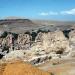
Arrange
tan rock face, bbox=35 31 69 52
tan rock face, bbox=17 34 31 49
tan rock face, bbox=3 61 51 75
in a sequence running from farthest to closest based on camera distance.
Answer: tan rock face, bbox=17 34 31 49 < tan rock face, bbox=35 31 69 52 < tan rock face, bbox=3 61 51 75

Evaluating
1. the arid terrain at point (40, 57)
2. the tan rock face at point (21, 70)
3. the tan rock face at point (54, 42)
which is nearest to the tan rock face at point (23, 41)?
the arid terrain at point (40, 57)

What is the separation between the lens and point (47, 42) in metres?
63.0

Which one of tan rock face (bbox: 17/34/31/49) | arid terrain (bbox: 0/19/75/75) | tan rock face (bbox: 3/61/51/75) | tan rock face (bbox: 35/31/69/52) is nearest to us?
tan rock face (bbox: 3/61/51/75)

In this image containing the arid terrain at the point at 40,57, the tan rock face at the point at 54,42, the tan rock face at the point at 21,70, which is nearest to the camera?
the tan rock face at the point at 21,70

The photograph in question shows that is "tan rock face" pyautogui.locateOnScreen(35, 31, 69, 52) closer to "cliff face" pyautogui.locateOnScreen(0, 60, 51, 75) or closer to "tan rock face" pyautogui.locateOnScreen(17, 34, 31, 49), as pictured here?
"tan rock face" pyautogui.locateOnScreen(17, 34, 31, 49)

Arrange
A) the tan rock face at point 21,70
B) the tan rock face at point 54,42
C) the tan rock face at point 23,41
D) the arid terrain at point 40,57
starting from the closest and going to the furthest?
1. the tan rock face at point 21,70
2. the arid terrain at point 40,57
3. the tan rock face at point 54,42
4. the tan rock face at point 23,41

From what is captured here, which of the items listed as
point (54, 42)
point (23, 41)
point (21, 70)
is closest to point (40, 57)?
point (54, 42)

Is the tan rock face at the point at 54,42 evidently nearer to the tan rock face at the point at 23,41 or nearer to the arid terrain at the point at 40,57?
the arid terrain at the point at 40,57

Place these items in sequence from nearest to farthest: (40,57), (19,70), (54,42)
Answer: (19,70)
(40,57)
(54,42)

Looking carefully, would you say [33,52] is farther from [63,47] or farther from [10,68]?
[10,68]

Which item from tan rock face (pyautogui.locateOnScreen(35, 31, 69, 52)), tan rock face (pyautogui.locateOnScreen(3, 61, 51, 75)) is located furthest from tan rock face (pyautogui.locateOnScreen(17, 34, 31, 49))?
tan rock face (pyautogui.locateOnScreen(3, 61, 51, 75))

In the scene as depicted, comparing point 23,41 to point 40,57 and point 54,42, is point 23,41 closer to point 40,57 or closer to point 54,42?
point 54,42

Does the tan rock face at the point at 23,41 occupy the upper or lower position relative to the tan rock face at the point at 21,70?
lower

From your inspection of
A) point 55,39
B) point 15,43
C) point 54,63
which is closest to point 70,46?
point 55,39
